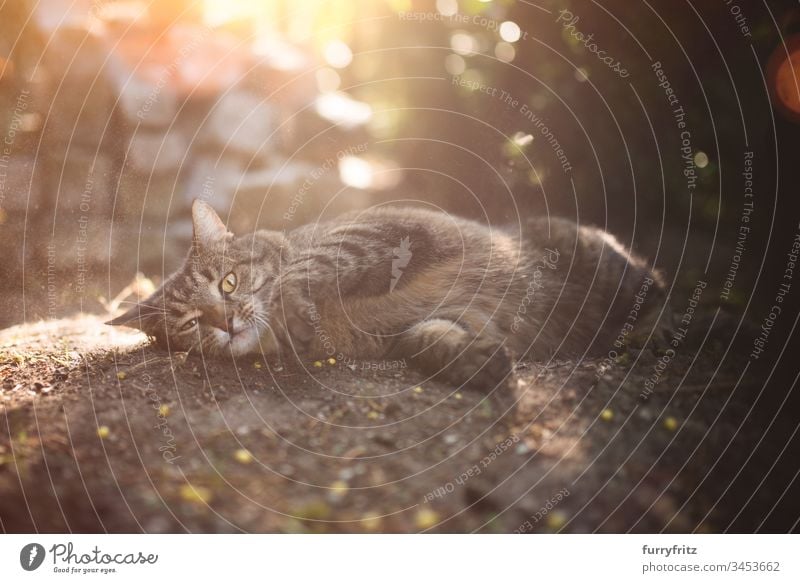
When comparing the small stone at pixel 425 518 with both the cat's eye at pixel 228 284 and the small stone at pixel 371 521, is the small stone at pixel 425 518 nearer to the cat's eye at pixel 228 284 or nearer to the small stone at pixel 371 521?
the small stone at pixel 371 521

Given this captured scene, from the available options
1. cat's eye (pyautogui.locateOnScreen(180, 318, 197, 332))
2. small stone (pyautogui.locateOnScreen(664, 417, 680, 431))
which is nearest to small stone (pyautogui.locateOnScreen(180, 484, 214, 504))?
cat's eye (pyautogui.locateOnScreen(180, 318, 197, 332))

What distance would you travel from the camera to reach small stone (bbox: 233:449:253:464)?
1.92 m

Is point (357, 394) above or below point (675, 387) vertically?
below

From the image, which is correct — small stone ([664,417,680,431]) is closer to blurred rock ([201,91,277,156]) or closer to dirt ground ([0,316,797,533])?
dirt ground ([0,316,797,533])

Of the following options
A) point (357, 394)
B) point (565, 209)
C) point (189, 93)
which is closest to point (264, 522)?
point (357, 394)

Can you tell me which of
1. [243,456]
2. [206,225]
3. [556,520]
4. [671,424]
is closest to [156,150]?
[206,225]

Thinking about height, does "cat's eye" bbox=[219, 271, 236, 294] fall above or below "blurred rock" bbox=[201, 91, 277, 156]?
below

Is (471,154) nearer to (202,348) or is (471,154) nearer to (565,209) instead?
(565,209)

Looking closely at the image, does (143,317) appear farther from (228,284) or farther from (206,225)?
(206,225)

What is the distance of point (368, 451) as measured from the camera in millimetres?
1966

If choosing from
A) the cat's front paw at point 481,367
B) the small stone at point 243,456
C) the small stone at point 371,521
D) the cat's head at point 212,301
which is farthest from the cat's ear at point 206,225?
A: the small stone at point 371,521

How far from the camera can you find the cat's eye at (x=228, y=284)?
2.54m

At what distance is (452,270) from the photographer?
278 centimetres

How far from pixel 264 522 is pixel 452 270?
1.59 meters
